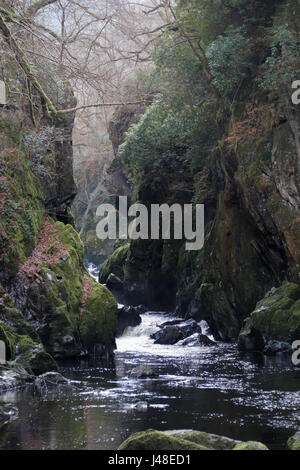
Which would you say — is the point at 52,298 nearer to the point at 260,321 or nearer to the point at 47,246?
the point at 47,246

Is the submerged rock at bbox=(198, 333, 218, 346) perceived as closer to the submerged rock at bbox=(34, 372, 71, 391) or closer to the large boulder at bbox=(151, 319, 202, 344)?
the large boulder at bbox=(151, 319, 202, 344)

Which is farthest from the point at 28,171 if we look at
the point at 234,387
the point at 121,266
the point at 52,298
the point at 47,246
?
the point at 121,266

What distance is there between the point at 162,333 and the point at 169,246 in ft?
21.2

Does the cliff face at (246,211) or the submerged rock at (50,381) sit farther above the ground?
the cliff face at (246,211)

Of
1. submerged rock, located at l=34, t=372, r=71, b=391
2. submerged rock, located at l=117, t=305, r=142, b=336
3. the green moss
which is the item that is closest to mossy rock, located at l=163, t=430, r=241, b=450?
submerged rock, located at l=34, t=372, r=71, b=391

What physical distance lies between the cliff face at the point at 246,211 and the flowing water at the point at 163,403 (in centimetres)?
320

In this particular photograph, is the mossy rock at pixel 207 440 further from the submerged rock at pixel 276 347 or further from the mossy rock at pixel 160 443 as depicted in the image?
the submerged rock at pixel 276 347

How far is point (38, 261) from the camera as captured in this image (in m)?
13.4

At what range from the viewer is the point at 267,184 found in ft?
45.3

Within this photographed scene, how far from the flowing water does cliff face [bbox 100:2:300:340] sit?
3.20 m

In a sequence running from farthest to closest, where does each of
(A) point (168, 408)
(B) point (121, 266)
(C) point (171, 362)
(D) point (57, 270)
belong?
(B) point (121, 266) < (D) point (57, 270) < (C) point (171, 362) < (A) point (168, 408)

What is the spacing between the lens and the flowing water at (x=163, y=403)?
6.45 metres

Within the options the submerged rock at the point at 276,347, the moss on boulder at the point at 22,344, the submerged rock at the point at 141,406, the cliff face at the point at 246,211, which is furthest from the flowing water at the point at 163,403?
the cliff face at the point at 246,211

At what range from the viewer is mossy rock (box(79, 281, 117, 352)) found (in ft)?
44.4
